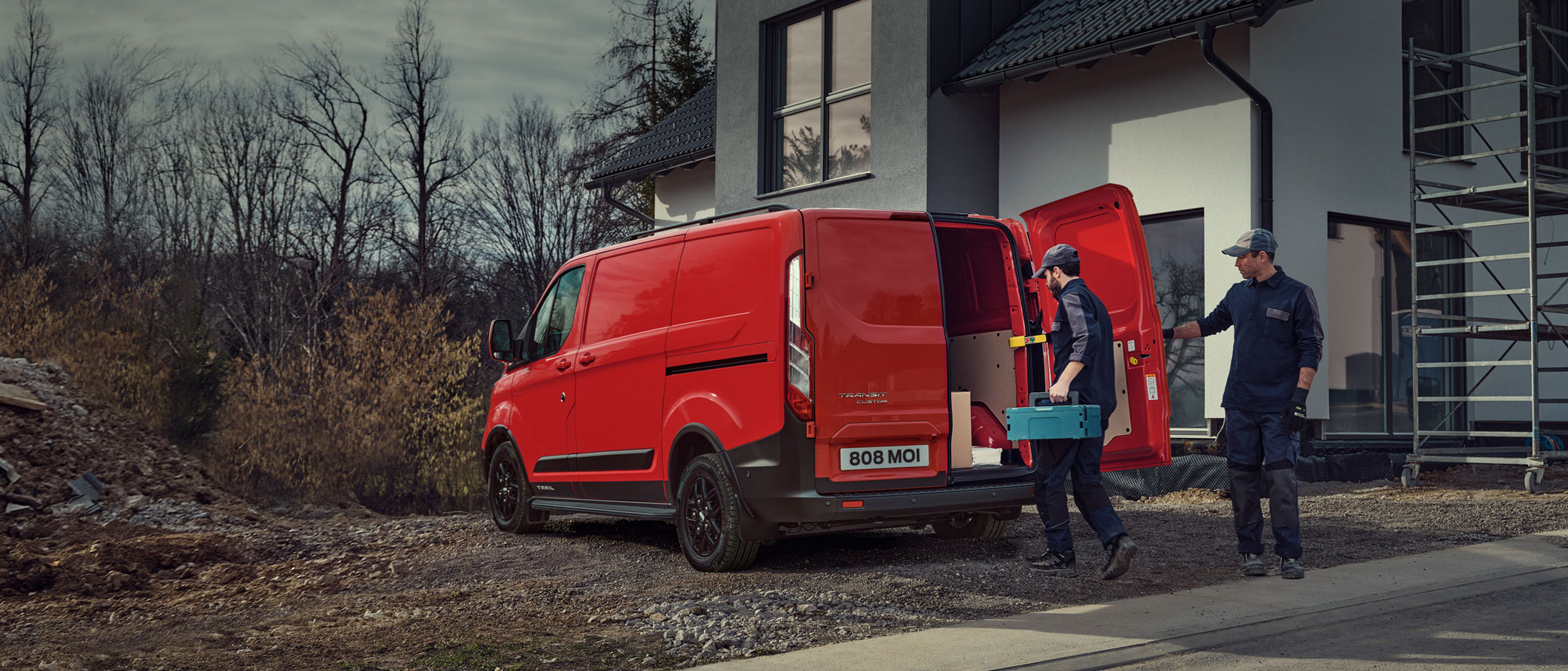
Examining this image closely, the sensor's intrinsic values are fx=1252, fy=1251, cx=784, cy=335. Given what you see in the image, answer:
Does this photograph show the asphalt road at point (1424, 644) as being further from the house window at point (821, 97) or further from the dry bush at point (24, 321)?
the dry bush at point (24, 321)

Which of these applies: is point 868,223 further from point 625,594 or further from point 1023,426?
point 625,594

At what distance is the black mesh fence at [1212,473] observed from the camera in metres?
11.3

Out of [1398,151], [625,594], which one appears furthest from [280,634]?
[1398,151]

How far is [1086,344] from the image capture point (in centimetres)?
694

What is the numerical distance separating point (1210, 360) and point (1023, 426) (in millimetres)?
5602

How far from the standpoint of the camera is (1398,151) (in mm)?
12992

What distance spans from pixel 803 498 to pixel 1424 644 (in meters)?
2.95

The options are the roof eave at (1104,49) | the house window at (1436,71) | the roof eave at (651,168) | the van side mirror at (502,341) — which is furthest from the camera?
the roof eave at (651,168)

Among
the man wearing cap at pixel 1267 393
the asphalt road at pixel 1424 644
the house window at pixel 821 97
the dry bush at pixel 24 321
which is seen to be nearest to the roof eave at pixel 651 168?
the house window at pixel 821 97

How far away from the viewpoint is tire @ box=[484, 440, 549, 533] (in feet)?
30.9

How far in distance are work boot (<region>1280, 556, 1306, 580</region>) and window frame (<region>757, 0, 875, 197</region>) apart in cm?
917

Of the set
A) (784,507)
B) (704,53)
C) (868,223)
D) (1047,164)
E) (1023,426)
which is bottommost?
(784,507)

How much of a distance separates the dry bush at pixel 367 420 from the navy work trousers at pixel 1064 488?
297 inches

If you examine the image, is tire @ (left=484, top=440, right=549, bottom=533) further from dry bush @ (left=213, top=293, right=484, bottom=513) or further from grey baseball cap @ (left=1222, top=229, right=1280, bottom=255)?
grey baseball cap @ (left=1222, top=229, right=1280, bottom=255)
